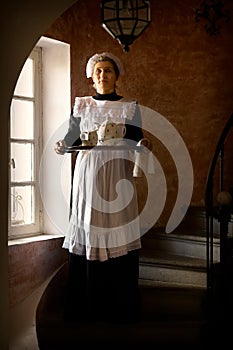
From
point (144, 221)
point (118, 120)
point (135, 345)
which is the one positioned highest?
point (118, 120)

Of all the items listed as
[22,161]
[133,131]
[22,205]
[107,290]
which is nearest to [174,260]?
[107,290]

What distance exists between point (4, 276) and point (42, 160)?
2.57 meters

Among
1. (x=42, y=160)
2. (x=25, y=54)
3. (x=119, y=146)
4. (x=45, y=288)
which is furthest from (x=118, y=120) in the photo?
(x=25, y=54)

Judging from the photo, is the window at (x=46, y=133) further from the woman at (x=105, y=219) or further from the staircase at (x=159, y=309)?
the woman at (x=105, y=219)

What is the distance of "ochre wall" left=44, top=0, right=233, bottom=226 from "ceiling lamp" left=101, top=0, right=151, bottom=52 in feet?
5.41

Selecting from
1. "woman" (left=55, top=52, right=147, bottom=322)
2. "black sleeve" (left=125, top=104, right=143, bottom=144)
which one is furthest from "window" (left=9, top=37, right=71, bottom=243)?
"black sleeve" (left=125, top=104, right=143, bottom=144)

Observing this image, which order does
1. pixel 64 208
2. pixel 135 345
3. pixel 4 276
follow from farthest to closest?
pixel 64 208 < pixel 135 345 < pixel 4 276

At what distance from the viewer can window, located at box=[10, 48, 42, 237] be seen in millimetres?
4320

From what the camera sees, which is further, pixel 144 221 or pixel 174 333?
pixel 144 221

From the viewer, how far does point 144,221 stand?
4730mm

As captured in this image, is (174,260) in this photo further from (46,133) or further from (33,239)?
(46,133)

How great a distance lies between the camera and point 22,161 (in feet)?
14.5

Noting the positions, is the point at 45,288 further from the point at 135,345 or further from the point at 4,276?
the point at 4,276

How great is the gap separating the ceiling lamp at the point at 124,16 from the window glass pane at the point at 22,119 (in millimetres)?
1528
